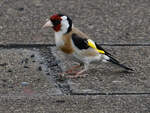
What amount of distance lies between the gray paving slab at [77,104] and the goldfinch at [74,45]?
69 centimetres

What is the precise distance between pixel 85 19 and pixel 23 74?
2164 millimetres

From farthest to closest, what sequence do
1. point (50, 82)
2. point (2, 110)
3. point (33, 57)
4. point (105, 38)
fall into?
1. point (105, 38)
2. point (33, 57)
3. point (50, 82)
4. point (2, 110)

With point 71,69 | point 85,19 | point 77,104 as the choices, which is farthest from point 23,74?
point 85,19

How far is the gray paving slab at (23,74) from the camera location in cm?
517

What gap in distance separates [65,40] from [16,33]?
152 centimetres

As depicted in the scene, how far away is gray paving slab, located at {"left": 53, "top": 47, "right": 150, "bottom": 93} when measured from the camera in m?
5.27

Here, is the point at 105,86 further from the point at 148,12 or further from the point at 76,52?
the point at 148,12

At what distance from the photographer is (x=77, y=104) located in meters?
4.85

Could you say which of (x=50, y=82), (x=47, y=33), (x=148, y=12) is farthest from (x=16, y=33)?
(x=148, y=12)

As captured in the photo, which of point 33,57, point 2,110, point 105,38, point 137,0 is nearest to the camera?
point 2,110

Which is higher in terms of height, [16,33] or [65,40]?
[65,40]

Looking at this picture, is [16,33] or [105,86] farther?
[16,33]

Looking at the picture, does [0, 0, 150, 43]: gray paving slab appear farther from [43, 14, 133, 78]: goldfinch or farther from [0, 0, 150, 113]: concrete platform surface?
[43, 14, 133, 78]: goldfinch

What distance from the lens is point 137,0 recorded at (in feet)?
27.7
